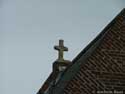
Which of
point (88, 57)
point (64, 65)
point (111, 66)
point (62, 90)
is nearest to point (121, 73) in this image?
point (111, 66)

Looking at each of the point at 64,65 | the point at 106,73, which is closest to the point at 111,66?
the point at 106,73

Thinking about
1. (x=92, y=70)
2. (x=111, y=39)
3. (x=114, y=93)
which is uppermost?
(x=111, y=39)

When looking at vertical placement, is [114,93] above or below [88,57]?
below

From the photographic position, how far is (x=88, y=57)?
10945 mm

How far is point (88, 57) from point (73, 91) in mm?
1138

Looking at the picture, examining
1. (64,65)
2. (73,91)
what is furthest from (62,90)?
(64,65)

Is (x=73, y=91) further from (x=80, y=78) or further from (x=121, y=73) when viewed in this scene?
(x=121, y=73)

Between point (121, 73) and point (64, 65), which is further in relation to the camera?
point (64, 65)

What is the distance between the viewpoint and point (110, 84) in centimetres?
1072

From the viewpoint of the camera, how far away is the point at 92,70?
1082 centimetres

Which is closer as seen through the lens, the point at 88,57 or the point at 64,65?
the point at 88,57

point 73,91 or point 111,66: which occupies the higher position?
point 111,66

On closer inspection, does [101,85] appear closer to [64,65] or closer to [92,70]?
[92,70]

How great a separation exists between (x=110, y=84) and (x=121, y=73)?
48 centimetres
